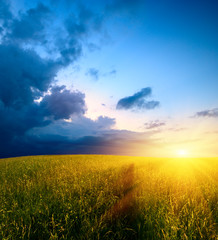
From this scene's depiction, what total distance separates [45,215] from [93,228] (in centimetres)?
120

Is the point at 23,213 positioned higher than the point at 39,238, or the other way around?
the point at 23,213

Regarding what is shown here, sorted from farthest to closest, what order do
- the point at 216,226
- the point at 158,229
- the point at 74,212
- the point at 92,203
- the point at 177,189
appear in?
the point at 177,189
the point at 92,203
the point at 74,212
the point at 216,226
the point at 158,229

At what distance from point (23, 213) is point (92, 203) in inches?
63.5

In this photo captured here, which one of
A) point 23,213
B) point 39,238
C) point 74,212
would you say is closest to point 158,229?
point 74,212

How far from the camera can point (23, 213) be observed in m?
3.42

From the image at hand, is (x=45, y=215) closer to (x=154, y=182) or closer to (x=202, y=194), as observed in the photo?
(x=154, y=182)

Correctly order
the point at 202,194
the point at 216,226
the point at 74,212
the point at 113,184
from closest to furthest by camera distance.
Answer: the point at 216,226 → the point at 74,212 → the point at 202,194 → the point at 113,184

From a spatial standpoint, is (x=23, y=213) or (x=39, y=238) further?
(x=23, y=213)

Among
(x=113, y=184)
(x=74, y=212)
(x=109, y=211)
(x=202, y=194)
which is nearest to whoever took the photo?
(x=74, y=212)

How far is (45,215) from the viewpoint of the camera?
3430mm

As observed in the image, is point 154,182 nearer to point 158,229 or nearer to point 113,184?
point 113,184

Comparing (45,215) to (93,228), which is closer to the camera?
(93,228)

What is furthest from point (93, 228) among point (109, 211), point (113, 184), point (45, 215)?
point (113, 184)

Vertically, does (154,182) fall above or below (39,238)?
above
